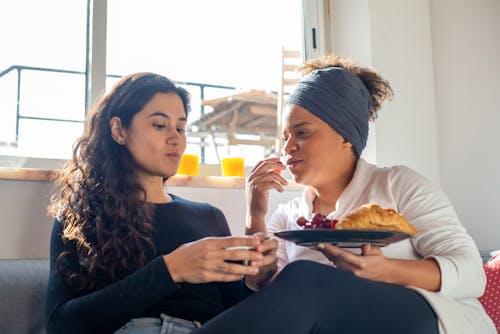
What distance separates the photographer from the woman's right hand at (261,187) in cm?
180

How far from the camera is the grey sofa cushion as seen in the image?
168 centimetres

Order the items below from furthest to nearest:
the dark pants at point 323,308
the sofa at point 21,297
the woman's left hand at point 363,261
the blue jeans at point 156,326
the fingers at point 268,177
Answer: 1. the fingers at point 268,177
2. the sofa at point 21,297
3. the blue jeans at point 156,326
4. the woman's left hand at point 363,261
5. the dark pants at point 323,308

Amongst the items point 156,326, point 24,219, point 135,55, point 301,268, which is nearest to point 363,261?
point 301,268

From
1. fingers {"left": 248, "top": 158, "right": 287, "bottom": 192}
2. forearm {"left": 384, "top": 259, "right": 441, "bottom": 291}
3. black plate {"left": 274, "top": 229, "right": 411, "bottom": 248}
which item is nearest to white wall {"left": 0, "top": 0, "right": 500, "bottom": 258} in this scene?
fingers {"left": 248, "top": 158, "right": 287, "bottom": 192}

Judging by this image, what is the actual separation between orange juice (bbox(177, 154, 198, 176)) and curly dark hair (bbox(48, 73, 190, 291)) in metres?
0.37

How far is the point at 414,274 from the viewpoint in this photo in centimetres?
134

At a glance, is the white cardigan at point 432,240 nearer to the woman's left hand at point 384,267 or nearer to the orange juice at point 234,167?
the woman's left hand at point 384,267

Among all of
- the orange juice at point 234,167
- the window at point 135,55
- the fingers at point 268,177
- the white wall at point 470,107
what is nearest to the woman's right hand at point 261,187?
the fingers at point 268,177

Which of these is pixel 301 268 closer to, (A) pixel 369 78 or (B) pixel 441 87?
(A) pixel 369 78

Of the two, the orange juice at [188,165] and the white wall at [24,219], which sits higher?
the orange juice at [188,165]

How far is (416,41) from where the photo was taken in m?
2.70

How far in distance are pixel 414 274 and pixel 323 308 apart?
297mm

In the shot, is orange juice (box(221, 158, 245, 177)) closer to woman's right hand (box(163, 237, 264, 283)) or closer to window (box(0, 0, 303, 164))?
window (box(0, 0, 303, 164))

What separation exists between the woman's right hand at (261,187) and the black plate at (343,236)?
52 cm
